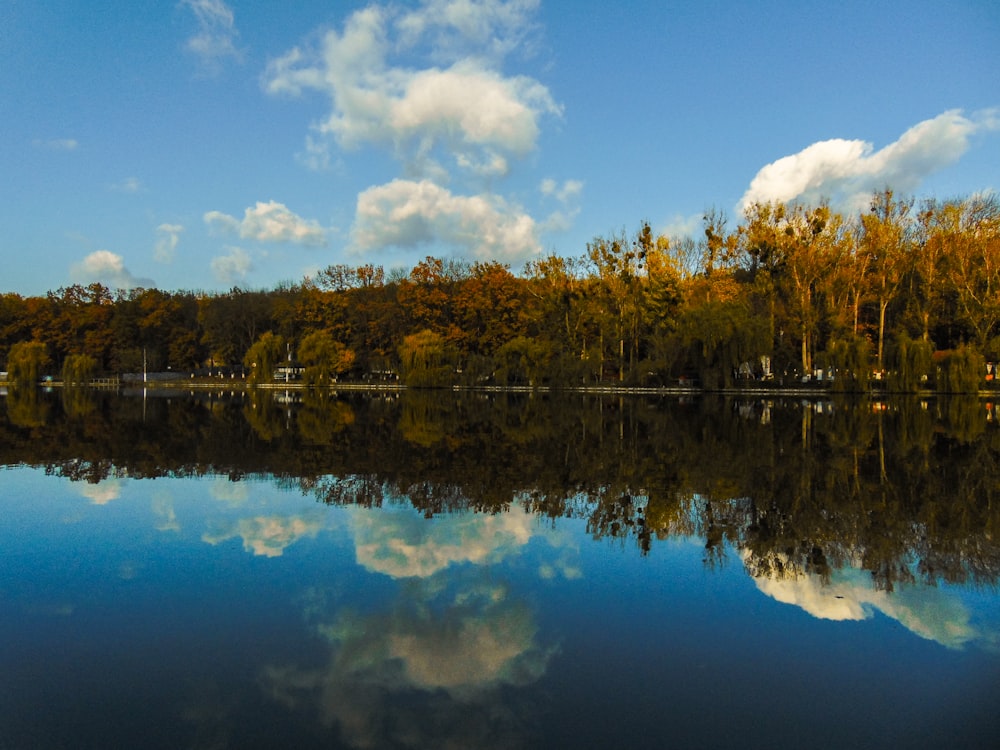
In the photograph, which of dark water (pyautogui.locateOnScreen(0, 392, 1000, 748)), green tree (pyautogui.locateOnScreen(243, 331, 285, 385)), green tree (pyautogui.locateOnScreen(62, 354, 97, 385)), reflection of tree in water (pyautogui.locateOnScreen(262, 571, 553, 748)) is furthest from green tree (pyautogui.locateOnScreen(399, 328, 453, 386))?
reflection of tree in water (pyautogui.locateOnScreen(262, 571, 553, 748))

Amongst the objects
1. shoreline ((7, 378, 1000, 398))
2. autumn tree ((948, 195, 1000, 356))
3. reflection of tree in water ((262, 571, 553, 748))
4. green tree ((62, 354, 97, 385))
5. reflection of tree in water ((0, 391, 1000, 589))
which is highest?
autumn tree ((948, 195, 1000, 356))

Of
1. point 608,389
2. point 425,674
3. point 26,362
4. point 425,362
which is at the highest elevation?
point 26,362

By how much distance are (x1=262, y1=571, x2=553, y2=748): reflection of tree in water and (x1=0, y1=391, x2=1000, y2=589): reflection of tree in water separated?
116 inches

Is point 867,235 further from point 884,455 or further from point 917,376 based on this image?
point 884,455

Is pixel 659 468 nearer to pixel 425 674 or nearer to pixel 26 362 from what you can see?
pixel 425 674

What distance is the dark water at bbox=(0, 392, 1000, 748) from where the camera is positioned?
4.25 meters

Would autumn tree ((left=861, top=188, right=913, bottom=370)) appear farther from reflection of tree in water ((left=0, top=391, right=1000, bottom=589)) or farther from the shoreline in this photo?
reflection of tree in water ((left=0, top=391, right=1000, bottom=589))

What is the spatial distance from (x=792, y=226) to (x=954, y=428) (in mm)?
32703

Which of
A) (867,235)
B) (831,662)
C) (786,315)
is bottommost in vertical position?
(831,662)

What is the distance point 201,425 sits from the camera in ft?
77.3

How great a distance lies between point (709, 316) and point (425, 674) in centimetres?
4266

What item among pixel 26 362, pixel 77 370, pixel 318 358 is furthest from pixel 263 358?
pixel 26 362

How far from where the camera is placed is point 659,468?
13.5 m

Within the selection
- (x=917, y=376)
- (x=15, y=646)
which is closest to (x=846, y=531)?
(x=15, y=646)
